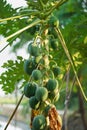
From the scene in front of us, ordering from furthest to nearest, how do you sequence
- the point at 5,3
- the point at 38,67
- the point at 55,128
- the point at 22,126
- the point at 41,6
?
the point at 22,126
the point at 5,3
the point at 41,6
the point at 38,67
the point at 55,128

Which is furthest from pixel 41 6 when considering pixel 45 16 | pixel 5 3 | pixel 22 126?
pixel 22 126

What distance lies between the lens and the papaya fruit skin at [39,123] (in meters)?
1.09

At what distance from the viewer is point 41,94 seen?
111cm

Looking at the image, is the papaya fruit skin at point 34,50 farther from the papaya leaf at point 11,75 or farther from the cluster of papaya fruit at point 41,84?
the papaya leaf at point 11,75

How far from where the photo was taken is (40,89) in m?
1.14

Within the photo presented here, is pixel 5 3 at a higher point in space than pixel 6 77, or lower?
higher

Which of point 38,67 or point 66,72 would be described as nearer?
point 38,67

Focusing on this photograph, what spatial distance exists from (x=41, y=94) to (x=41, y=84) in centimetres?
9

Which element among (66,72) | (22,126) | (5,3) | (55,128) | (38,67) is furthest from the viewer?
(22,126)

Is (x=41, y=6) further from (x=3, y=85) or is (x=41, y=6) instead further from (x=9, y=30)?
(x=3, y=85)

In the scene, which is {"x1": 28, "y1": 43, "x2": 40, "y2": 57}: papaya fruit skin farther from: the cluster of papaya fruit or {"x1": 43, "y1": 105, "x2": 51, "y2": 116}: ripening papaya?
{"x1": 43, "y1": 105, "x2": 51, "y2": 116}: ripening papaya

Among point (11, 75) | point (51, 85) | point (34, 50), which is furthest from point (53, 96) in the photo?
point (11, 75)

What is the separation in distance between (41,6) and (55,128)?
41 centimetres

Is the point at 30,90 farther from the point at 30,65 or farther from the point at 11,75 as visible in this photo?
the point at 11,75
